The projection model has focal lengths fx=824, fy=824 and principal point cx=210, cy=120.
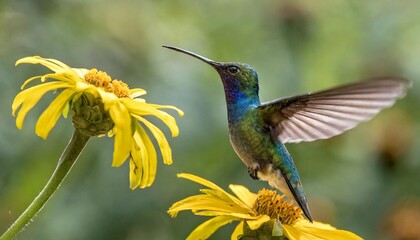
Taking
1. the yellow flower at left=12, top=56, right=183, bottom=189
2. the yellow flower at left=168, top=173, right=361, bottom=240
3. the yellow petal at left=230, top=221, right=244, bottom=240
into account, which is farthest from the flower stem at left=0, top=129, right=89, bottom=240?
the yellow petal at left=230, top=221, right=244, bottom=240

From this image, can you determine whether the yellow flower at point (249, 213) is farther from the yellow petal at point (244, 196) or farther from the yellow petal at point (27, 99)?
the yellow petal at point (27, 99)

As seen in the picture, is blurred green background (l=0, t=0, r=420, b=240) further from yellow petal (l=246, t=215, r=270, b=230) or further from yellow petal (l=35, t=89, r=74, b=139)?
yellow petal (l=246, t=215, r=270, b=230)

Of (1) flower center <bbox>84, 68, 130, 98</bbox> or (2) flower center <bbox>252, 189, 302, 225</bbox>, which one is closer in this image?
(1) flower center <bbox>84, 68, 130, 98</bbox>

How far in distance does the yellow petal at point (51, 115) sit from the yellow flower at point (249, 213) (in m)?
0.39

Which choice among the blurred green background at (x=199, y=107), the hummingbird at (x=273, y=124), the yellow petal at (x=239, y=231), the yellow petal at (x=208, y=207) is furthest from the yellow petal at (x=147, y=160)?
the blurred green background at (x=199, y=107)

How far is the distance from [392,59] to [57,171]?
12.6 feet

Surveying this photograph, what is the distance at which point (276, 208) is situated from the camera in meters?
2.67

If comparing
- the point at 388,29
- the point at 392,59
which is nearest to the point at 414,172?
the point at 392,59

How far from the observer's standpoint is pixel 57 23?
4922 mm

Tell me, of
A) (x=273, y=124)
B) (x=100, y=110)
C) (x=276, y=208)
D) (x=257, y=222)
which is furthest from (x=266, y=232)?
(x=100, y=110)

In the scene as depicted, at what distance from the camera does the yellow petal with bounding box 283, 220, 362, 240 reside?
7.97ft

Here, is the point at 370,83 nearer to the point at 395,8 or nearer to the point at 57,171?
the point at 57,171

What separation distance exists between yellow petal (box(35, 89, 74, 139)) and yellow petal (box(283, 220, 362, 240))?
754 millimetres

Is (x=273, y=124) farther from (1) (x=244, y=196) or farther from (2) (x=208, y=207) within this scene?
(2) (x=208, y=207)
